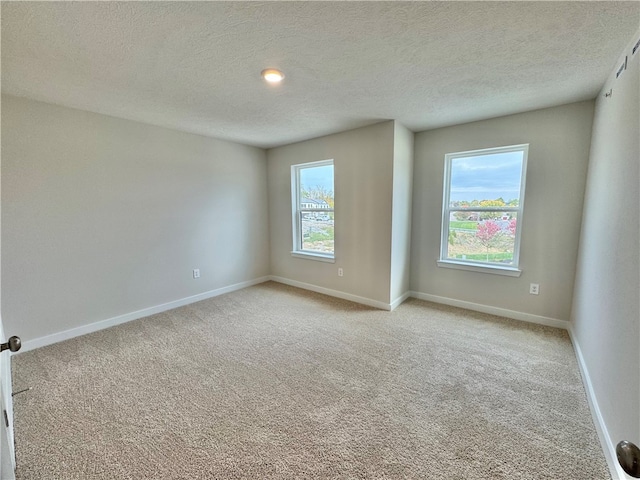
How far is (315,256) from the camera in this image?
414 centimetres

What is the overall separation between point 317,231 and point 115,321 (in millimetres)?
2767

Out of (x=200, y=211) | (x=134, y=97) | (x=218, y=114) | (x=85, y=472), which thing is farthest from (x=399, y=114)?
(x=85, y=472)

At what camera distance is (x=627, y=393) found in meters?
1.28

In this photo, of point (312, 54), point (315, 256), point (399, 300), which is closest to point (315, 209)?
point (315, 256)

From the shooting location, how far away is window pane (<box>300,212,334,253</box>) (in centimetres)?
409

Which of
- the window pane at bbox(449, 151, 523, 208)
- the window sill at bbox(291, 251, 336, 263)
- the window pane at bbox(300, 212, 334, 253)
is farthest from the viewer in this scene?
the window pane at bbox(300, 212, 334, 253)

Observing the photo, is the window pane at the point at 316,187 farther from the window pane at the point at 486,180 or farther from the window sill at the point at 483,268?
the window sill at the point at 483,268

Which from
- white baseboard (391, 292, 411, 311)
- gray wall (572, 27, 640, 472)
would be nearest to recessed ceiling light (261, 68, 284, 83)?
gray wall (572, 27, 640, 472)

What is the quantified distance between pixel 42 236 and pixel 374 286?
3.51 metres

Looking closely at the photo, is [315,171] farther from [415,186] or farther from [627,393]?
[627,393]

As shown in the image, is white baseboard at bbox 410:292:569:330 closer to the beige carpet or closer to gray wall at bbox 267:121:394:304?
the beige carpet

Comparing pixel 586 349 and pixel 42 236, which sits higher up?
pixel 42 236

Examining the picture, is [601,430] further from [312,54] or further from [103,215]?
[103,215]

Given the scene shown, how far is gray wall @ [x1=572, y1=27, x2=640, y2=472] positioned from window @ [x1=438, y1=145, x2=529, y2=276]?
2.30 ft
